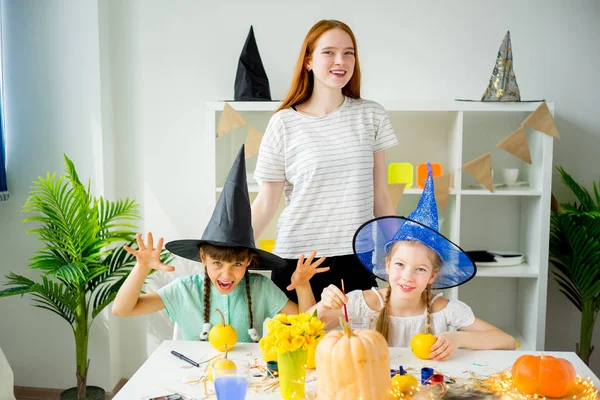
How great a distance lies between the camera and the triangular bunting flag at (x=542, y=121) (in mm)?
2902

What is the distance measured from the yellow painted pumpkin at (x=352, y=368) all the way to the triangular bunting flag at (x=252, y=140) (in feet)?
5.97

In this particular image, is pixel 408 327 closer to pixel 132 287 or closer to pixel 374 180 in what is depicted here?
pixel 374 180

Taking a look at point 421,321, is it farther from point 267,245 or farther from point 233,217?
point 267,245

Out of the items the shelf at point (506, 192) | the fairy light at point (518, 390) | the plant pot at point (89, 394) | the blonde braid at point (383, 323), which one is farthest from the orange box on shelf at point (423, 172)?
the plant pot at point (89, 394)

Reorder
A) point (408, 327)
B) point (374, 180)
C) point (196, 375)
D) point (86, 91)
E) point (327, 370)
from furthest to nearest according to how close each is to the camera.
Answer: point (86, 91) → point (374, 180) → point (408, 327) → point (196, 375) → point (327, 370)

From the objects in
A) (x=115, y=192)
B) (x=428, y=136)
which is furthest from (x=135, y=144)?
(x=428, y=136)

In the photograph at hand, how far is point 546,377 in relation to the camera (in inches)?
55.6

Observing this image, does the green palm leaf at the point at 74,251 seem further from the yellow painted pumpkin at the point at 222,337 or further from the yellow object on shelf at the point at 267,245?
the yellow painted pumpkin at the point at 222,337

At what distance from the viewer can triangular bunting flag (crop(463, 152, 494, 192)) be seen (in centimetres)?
299

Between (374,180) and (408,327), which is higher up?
(374,180)

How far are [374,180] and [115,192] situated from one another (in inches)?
68.8

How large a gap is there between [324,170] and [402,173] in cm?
107

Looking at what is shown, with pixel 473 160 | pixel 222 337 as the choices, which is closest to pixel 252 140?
pixel 473 160

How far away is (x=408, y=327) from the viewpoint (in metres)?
2.04
